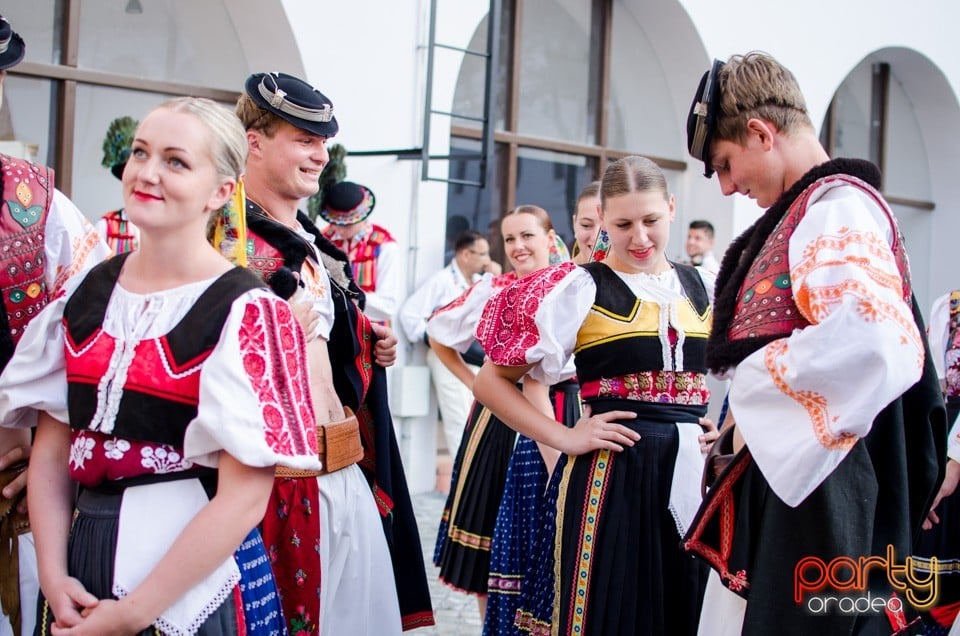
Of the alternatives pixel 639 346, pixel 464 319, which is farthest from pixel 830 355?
pixel 464 319

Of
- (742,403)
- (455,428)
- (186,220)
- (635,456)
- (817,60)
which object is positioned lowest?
(455,428)

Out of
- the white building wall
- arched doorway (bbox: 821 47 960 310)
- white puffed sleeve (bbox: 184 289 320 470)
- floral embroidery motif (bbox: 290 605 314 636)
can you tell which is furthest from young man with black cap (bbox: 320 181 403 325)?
arched doorway (bbox: 821 47 960 310)

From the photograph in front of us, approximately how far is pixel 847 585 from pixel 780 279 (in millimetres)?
587

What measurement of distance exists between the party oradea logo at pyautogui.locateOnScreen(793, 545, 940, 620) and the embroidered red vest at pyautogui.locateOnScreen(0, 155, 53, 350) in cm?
171

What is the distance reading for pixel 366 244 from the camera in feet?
20.7

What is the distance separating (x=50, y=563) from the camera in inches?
67.6

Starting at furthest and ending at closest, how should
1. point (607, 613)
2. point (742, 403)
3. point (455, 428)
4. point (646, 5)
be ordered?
point (646, 5) → point (455, 428) → point (607, 613) → point (742, 403)

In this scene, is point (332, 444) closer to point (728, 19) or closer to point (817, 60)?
point (728, 19)

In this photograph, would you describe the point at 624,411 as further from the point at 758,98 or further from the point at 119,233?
the point at 119,233

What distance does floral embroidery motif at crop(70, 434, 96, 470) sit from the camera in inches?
67.9

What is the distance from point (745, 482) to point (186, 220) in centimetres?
119

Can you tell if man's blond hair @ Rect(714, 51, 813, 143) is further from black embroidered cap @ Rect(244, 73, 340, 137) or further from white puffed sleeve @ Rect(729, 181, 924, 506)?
black embroidered cap @ Rect(244, 73, 340, 137)

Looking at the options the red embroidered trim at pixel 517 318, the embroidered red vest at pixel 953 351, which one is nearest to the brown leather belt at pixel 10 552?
the red embroidered trim at pixel 517 318

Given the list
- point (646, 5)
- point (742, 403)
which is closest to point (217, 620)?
point (742, 403)
